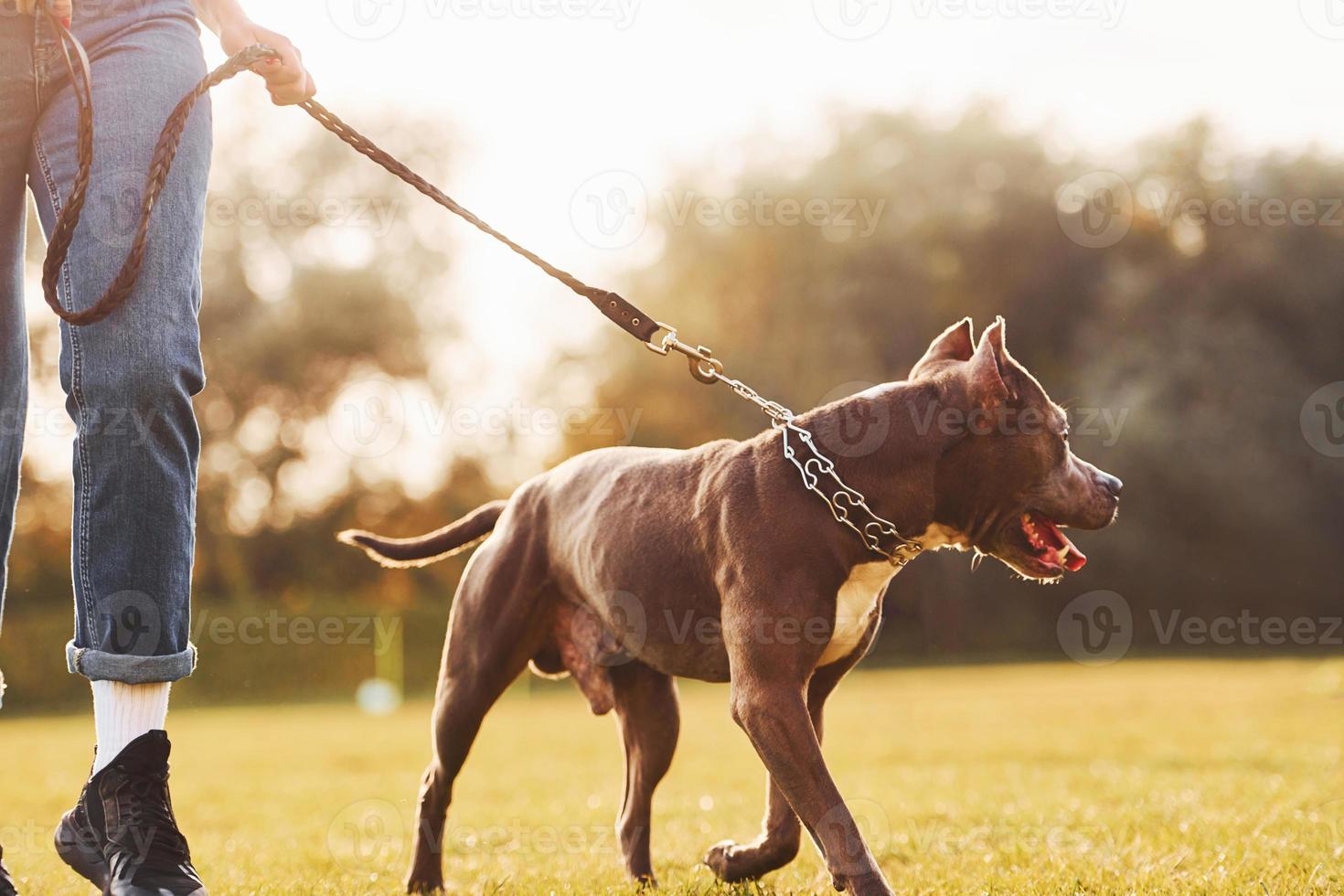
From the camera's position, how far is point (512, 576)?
429cm

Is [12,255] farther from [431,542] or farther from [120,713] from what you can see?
[431,542]

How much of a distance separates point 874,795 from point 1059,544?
4.06m

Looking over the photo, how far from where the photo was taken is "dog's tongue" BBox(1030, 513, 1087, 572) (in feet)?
11.7

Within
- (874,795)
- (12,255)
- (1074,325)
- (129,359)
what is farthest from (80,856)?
(1074,325)

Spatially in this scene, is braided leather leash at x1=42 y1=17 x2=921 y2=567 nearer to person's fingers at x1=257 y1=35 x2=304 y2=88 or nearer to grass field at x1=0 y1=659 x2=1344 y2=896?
person's fingers at x1=257 y1=35 x2=304 y2=88

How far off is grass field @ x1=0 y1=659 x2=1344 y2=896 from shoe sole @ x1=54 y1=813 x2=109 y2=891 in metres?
1.06

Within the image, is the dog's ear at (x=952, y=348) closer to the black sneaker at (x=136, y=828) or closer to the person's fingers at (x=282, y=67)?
the person's fingers at (x=282, y=67)

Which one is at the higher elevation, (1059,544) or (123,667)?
(1059,544)

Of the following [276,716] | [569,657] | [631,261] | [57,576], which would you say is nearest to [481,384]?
[631,261]

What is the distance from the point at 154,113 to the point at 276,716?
17301mm

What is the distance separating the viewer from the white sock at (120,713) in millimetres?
2758

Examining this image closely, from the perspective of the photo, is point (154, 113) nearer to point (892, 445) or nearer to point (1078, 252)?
point (892, 445)

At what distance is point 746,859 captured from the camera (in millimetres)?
3879

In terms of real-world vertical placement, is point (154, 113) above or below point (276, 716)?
above
